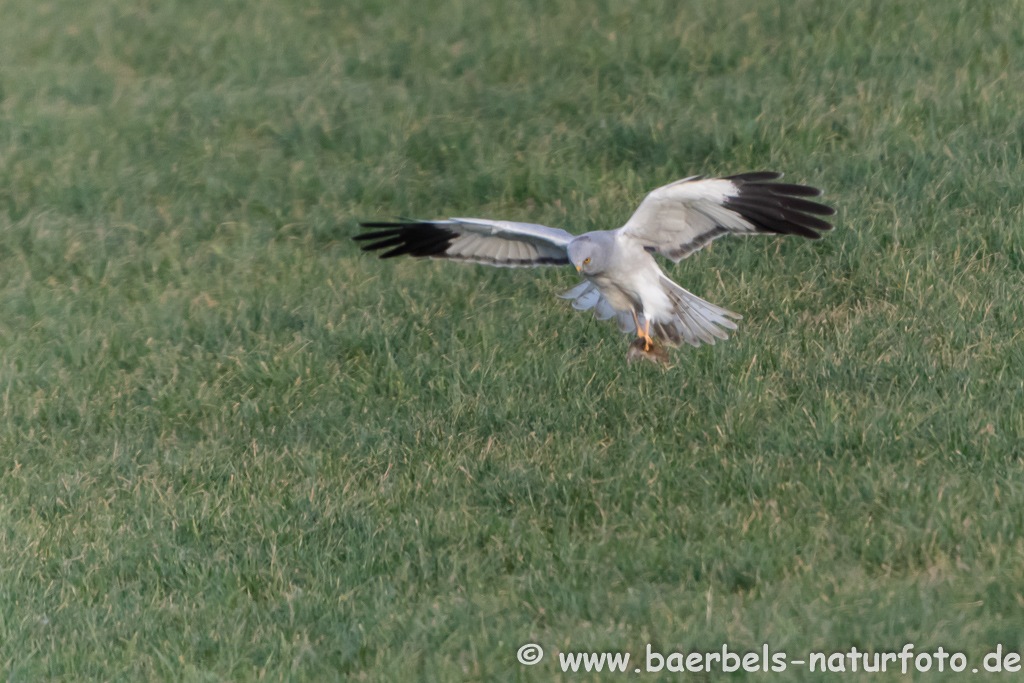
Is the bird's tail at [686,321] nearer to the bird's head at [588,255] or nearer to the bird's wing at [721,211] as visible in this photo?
the bird's wing at [721,211]

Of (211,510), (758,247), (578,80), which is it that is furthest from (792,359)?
(578,80)

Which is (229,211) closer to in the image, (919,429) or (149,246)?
(149,246)

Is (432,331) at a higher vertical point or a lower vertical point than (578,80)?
lower

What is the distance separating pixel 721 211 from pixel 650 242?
510 mm

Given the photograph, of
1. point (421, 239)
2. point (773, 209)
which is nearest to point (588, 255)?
point (773, 209)

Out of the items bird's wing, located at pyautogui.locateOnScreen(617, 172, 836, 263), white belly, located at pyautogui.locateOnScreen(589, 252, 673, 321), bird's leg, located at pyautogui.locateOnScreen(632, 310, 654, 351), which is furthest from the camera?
bird's leg, located at pyautogui.locateOnScreen(632, 310, 654, 351)

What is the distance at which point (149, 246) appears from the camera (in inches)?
389

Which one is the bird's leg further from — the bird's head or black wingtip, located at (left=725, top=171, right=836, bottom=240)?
black wingtip, located at (left=725, top=171, right=836, bottom=240)

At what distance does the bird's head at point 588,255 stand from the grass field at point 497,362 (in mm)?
830

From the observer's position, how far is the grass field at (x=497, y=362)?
191 inches

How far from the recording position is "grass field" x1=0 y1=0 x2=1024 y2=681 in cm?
485

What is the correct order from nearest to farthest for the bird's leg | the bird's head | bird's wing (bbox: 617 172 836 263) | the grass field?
the grass field, bird's wing (bbox: 617 172 836 263), the bird's head, the bird's leg

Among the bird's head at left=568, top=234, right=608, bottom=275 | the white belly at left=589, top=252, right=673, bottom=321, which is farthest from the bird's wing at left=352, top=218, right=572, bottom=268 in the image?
the bird's head at left=568, top=234, right=608, bottom=275

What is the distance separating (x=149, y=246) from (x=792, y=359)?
20.0ft
